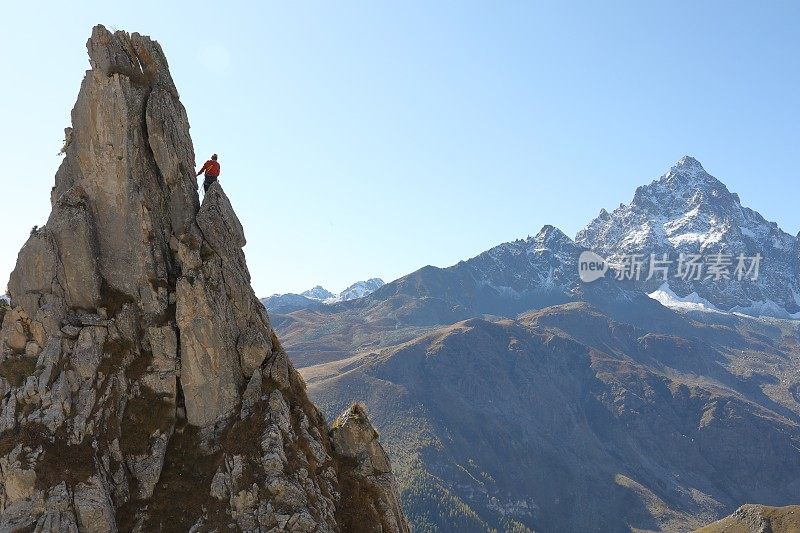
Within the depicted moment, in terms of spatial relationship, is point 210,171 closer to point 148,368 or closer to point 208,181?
point 208,181

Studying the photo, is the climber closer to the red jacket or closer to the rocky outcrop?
the red jacket

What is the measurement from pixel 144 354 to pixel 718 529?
189 meters

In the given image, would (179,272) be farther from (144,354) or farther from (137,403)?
(137,403)

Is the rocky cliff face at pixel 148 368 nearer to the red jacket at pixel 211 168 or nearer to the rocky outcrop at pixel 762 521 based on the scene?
the red jacket at pixel 211 168

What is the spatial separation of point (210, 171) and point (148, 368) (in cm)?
1775

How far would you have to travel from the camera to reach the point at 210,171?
51.9m

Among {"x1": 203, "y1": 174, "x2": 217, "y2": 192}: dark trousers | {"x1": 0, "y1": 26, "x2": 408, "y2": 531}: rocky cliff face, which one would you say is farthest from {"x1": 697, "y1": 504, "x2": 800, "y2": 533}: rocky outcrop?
{"x1": 203, "y1": 174, "x2": 217, "y2": 192}: dark trousers

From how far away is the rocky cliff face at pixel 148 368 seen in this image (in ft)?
127

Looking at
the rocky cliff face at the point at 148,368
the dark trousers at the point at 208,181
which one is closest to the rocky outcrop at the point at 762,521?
the rocky cliff face at the point at 148,368

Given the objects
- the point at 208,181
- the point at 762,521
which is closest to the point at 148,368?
the point at 208,181

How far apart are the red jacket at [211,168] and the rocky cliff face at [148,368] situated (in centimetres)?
133

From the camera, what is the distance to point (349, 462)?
1871 inches

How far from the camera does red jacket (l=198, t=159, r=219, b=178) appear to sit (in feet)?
170

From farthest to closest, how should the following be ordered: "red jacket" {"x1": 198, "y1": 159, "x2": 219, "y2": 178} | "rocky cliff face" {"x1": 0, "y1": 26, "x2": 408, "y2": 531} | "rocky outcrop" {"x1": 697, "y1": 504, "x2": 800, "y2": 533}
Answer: "rocky outcrop" {"x1": 697, "y1": 504, "x2": 800, "y2": 533}, "red jacket" {"x1": 198, "y1": 159, "x2": 219, "y2": 178}, "rocky cliff face" {"x1": 0, "y1": 26, "x2": 408, "y2": 531}
